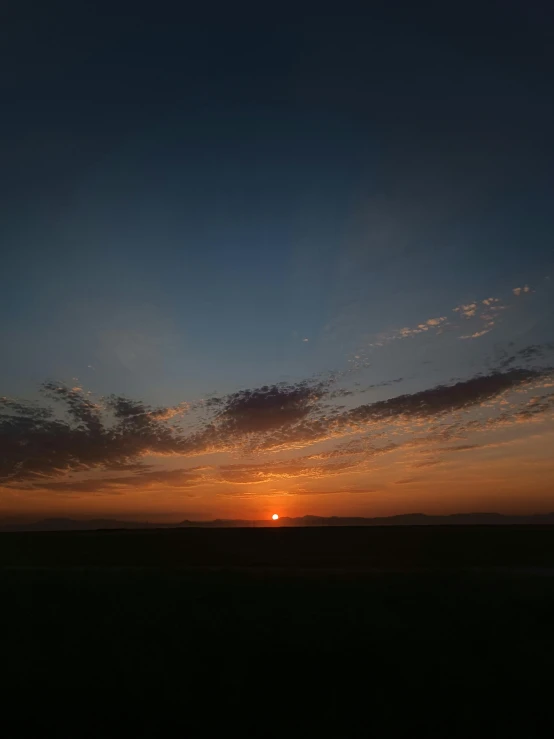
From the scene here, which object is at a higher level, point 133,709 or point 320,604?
point 320,604

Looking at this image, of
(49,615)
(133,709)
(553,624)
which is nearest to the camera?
(133,709)

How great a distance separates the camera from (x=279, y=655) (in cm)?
1747

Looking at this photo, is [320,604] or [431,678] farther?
[320,604]

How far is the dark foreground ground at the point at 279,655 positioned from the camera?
13898mm

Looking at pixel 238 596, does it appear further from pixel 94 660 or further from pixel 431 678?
pixel 431 678

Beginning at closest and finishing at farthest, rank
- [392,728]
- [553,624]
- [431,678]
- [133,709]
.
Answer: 1. [392,728]
2. [133,709]
3. [431,678]
4. [553,624]

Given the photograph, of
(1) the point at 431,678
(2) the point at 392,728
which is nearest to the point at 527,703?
(1) the point at 431,678

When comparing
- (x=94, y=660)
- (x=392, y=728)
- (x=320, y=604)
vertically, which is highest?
(x=320, y=604)

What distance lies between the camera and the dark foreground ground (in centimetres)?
1390

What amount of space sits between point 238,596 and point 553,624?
1232cm

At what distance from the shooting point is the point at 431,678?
1580cm

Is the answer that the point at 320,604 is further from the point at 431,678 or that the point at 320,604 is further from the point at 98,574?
the point at 98,574

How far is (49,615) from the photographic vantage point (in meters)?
21.9

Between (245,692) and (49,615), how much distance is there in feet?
34.8
